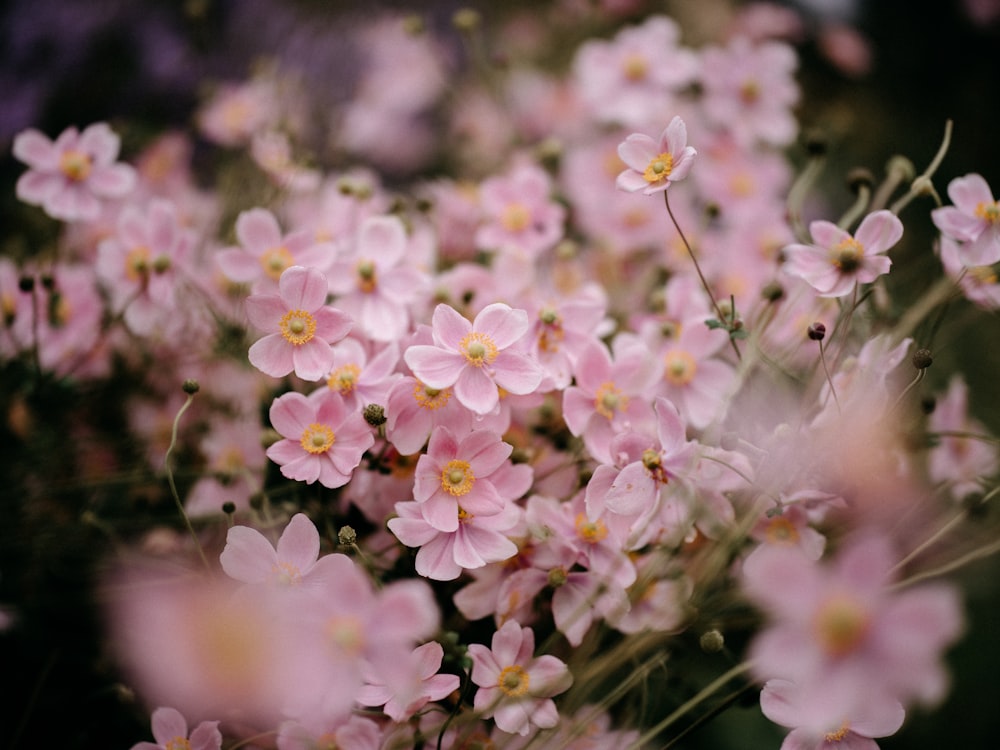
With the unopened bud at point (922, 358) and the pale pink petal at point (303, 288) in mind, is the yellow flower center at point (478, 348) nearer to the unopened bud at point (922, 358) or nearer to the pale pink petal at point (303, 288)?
the pale pink petal at point (303, 288)

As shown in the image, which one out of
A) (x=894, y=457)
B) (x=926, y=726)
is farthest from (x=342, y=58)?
(x=926, y=726)

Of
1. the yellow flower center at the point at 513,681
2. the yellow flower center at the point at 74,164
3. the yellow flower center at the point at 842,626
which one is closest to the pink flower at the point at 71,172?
the yellow flower center at the point at 74,164

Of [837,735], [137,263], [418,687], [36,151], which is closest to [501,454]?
[418,687]

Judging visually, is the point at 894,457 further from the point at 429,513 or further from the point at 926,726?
the point at 926,726

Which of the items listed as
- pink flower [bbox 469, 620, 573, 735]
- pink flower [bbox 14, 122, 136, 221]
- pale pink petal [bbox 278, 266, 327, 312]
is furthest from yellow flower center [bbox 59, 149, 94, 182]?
pink flower [bbox 469, 620, 573, 735]

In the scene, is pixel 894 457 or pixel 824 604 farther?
pixel 894 457

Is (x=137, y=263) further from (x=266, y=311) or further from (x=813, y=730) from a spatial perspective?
(x=813, y=730)
